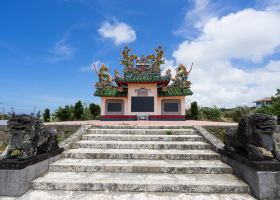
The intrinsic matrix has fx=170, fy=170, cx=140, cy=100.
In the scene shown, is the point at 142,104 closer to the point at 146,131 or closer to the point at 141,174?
the point at 146,131

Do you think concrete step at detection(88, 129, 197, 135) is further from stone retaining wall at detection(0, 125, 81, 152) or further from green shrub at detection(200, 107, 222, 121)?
green shrub at detection(200, 107, 222, 121)

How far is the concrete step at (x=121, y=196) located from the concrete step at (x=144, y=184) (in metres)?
0.11

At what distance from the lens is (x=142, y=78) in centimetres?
1477

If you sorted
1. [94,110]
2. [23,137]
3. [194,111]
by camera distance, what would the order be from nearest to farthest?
1. [23,137]
2. [194,111]
3. [94,110]

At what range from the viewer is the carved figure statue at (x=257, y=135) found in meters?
3.58

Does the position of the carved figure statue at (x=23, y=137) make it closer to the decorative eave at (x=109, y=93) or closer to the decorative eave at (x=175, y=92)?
the decorative eave at (x=109, y=93)

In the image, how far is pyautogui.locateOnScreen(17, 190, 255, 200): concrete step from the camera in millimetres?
3275

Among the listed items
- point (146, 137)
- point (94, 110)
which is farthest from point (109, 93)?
point (146, 137)

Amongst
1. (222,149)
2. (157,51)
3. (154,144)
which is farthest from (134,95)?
(222,149)

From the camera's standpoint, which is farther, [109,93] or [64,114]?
[64,114]

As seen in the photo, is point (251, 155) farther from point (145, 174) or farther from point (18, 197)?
point (18, 197)

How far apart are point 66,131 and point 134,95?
776 centimetres

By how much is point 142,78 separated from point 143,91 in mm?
1136

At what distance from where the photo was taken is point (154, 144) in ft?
19.2
